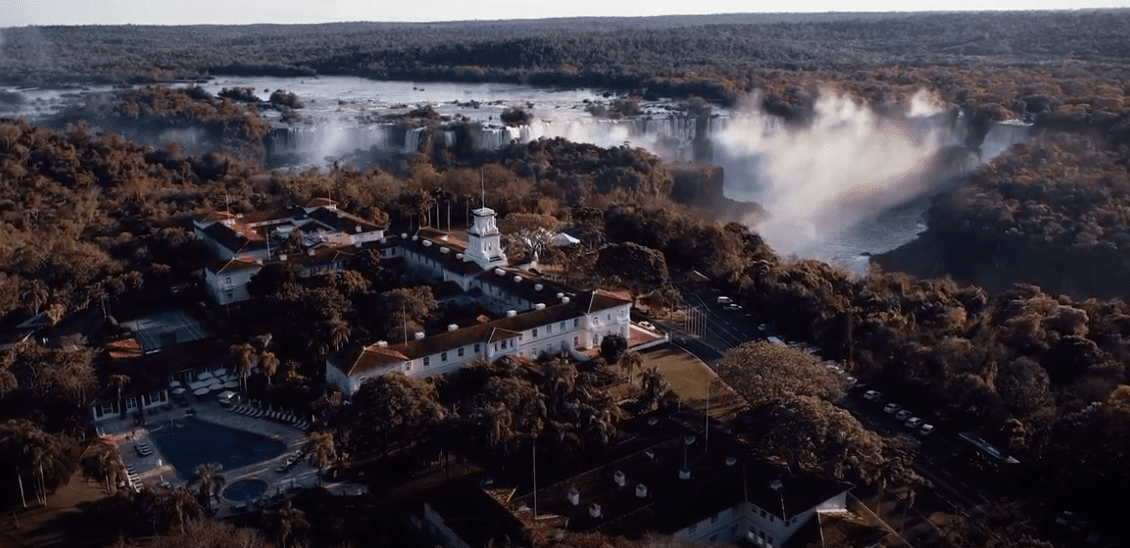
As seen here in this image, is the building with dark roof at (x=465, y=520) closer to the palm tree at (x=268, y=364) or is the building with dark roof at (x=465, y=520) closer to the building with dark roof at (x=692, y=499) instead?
the building with dark roof at (x=692, y=499)

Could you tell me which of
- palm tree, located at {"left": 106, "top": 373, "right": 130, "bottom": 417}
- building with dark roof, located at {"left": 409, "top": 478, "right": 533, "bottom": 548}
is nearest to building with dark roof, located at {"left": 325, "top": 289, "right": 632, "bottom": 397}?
palm tree, located at {"left": 106, "top": 373, "right": 130, "bottom": 417}

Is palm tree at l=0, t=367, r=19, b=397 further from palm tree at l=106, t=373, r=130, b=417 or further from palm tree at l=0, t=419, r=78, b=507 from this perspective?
palm tree at l=0, t=419, r=78, b=507

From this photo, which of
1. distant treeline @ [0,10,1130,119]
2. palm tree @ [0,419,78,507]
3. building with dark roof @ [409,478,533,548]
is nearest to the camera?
building with dark roof @ [409,478,533,548]

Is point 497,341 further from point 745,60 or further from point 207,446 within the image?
point 745,60

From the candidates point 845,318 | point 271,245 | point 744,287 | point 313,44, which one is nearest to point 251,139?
point 271,245

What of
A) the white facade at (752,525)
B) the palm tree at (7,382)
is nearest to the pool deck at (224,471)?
the palm tree at (7,382)

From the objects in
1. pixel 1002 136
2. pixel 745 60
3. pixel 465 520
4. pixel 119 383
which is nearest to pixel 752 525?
pixel 465 520
